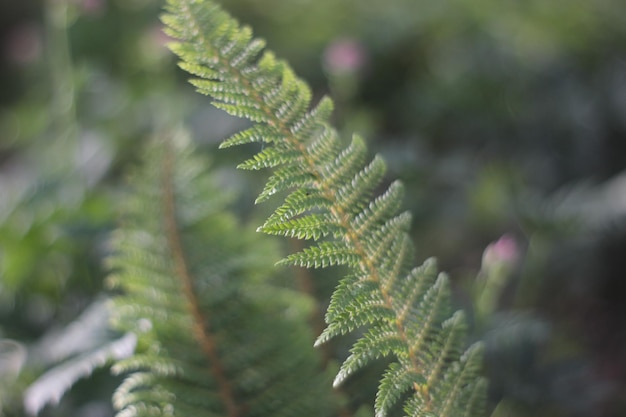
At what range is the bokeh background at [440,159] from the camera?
1029mm

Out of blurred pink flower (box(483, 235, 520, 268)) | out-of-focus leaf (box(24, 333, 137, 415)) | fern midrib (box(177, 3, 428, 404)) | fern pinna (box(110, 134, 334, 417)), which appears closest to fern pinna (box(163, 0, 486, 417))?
fern midrib (box(177, 3, 428, 404))

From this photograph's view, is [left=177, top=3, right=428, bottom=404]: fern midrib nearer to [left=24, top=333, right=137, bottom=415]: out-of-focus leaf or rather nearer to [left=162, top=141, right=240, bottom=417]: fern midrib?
[left=162, top=141, right=240, bottom=417]: fern midrib

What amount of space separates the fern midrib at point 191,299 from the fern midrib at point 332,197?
0.23m

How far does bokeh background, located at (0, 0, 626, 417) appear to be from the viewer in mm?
1029

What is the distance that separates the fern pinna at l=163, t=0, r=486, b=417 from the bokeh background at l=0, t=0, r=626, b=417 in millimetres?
221

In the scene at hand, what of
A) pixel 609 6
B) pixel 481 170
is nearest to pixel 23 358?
pixel 481 170

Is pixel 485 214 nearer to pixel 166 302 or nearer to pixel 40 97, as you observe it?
pixel 166 302

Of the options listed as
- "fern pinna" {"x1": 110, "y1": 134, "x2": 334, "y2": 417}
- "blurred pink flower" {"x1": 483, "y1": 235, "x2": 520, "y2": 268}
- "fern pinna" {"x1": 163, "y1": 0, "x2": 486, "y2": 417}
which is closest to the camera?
"fern pinna" {"x1": 163, "y1": 0, "x2": 486, "y2": 417}

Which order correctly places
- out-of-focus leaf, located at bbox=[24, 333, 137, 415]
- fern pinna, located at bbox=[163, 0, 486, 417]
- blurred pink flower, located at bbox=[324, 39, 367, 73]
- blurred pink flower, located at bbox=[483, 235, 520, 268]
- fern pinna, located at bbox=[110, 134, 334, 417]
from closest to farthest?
fern pinna, located at bbox=[163, 0, 486, 417]
fern pinna, located at bbox=[110, 134, 334, 417]
out-of-focus leaf, located at bbox=[24, 333, 137, 415]
blurred pink flower, located at bbox=[483, 235, 520, 268]
blurred pink flower, located at bbox=[324, 39, 367, 73]

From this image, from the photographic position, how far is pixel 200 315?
67 cm

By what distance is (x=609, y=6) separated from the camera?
228 cm

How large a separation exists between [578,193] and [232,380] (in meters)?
0.94

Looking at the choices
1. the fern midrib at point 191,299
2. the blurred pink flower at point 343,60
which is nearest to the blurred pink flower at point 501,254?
the fern midrib at point 191,299

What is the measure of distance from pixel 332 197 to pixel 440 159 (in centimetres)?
113
